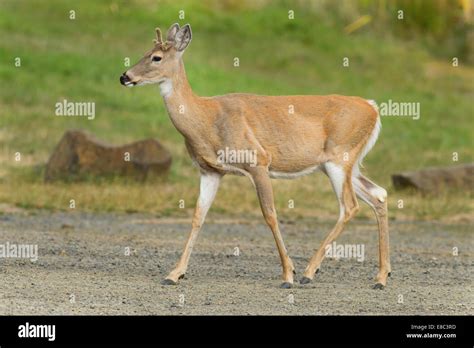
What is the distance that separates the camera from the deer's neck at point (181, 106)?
11.6 metres

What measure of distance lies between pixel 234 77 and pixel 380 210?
59.8 feet

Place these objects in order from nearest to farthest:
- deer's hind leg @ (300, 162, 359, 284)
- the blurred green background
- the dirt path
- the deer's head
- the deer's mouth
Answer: the dirt path < the deer's mouth < the deer's head < deer's hind leg @ (300, 162, 359, 284) < the blurred green background

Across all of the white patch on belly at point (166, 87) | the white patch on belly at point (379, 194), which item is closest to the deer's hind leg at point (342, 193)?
the white patch on belly at point (379, 194)

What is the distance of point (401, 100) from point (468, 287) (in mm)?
19222

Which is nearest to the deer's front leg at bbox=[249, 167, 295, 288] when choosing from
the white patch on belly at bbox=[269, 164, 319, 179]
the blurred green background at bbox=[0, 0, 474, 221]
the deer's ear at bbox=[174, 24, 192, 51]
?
the white patch on belly at bbox=[269, 164, 319, 179]

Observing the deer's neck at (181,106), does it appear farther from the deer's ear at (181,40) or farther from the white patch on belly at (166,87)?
the deer's ear at (181,40)

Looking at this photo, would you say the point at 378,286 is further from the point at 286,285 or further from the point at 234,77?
the point at 234,77

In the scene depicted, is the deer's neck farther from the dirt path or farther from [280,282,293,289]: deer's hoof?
[280,282,293,289]: deer's hoof

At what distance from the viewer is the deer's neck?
38.1 ft

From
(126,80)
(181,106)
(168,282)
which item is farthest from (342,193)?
(126,80)

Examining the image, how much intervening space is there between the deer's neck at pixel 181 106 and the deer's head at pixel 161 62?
0.28 ft

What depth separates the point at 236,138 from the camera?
456 inches

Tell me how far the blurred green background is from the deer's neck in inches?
243

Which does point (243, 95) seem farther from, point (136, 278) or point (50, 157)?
point (50, 157)
